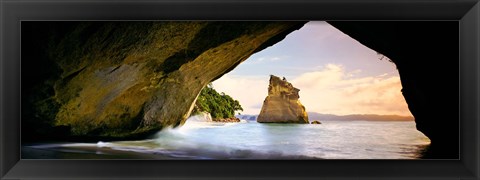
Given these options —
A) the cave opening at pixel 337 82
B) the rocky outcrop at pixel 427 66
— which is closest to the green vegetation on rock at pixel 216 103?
the cave opening at pixel 337 82

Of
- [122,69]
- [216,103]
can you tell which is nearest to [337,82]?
[216,103]

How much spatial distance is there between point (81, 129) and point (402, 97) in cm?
343

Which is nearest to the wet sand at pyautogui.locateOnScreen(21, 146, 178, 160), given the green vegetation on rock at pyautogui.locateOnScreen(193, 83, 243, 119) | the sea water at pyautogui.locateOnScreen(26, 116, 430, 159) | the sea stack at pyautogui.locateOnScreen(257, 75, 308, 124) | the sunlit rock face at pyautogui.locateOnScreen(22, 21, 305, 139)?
the sea water at pyautogui.locateOnScreen(26, 116, 430, 159)

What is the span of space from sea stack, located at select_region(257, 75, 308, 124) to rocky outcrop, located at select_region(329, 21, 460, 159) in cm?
77

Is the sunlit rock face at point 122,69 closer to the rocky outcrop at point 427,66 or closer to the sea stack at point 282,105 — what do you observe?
the sea stack at point 282,105

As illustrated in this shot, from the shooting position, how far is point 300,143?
166 inches

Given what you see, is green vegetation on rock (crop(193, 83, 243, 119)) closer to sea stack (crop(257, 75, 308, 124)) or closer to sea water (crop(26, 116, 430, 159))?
sea water (crop(26, 116, 430, 159))

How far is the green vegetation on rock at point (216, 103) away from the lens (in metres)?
4.45

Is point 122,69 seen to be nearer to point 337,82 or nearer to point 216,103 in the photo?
point 216,103
